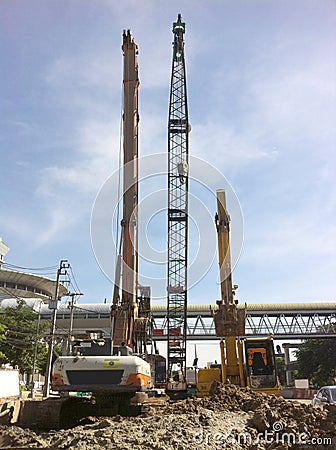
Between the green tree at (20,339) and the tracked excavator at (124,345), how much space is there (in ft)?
63.4

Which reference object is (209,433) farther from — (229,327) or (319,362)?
(319,362)

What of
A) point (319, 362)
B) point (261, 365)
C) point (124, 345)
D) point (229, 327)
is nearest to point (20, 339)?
point (229, 327)

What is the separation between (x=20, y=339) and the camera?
4534 centimetres

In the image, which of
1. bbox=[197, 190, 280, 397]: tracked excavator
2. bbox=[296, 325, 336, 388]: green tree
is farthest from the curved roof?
bbox=[197, 190, 280, 397]: tracked excavator

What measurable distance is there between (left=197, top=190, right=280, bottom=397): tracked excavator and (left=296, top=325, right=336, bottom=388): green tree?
41.5 m

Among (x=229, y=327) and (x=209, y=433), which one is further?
(x=229, y=327)

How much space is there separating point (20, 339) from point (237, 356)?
92.4ft

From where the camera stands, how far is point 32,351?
45.3 meters

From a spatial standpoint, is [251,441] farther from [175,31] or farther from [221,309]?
[175,31]

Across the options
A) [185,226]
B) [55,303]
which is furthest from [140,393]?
[185,226]

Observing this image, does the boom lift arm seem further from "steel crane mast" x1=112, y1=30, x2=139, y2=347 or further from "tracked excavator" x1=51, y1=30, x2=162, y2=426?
"steel crane mast" x1=112, y1=30, x2=139, y2=347

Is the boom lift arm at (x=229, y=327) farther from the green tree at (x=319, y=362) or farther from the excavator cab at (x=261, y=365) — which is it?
the green tree at (x=319, y=362)

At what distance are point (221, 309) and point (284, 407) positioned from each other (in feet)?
49.9

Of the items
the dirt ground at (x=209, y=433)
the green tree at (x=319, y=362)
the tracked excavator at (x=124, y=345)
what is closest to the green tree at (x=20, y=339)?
the tracked excavator at (x=124, y=345)
